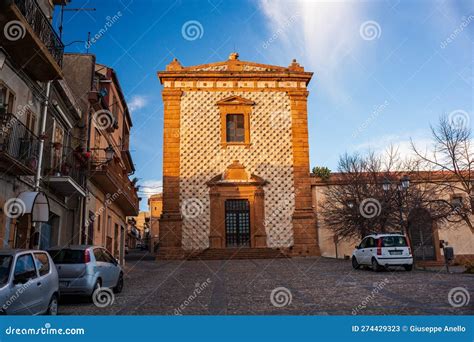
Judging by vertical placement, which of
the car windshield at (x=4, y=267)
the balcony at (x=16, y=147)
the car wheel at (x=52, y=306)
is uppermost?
the balcony at (x=16, y=147)

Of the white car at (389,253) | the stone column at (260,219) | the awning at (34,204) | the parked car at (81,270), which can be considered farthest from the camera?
the stone column at (260,219)

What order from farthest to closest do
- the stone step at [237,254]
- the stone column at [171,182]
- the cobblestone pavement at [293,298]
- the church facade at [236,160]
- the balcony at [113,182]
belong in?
the church facade at [236,160] < the stone column at [171,182] < the stone step at [237,254] < the balcony at [113,182] < the cobblestone pavement at [293,298]

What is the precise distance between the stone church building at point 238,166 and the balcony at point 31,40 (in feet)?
52.4

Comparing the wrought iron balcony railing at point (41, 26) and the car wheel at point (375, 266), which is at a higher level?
the wrought iron balcony railing at point (41, 26)

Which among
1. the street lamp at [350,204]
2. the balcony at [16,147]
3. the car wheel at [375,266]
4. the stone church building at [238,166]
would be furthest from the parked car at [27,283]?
the street lamp at [350,204]

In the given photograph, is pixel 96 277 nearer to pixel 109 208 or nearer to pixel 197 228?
pixel 109 208

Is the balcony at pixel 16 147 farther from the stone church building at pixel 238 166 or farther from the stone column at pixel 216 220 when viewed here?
the stone column at pixel 216 220

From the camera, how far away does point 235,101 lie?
30.1 meters

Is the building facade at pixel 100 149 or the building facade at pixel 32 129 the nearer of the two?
the building facade at pixel 32 129

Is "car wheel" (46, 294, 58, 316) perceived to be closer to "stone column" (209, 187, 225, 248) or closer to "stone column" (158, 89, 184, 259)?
"stone column" (158, 89, 184, 259)

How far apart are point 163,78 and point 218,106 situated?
A: 4044 mm

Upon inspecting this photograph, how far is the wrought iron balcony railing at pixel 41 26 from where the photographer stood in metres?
11.7

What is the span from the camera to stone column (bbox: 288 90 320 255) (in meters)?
28.2

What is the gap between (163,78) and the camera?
99.4 feet
